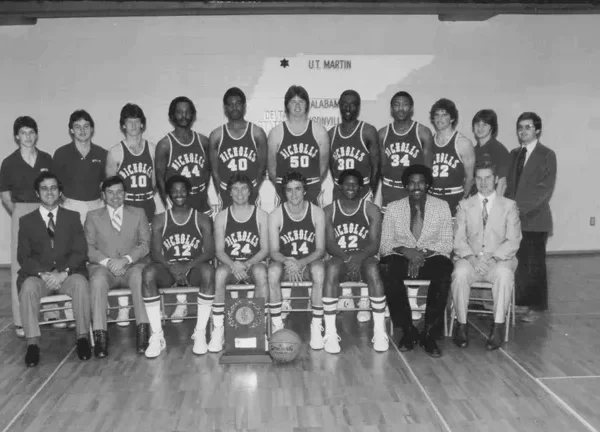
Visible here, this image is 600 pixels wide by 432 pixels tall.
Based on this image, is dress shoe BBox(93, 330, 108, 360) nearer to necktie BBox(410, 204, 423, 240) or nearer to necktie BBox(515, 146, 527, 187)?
necktie BBox(410, 204, 423, 240)

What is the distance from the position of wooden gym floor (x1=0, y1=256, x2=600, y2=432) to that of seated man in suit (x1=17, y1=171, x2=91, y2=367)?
308 millimetres

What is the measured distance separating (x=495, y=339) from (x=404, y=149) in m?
1.68

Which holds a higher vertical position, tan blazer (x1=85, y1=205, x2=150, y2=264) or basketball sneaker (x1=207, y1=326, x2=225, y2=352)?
tan blazer (x1=85, y1=205, x2=150, y2=264)

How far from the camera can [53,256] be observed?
4.53m

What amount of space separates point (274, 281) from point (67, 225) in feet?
5.18

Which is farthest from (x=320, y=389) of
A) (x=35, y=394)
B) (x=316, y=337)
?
(x=35, y=394)

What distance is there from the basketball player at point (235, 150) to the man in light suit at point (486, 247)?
1707 millimetres

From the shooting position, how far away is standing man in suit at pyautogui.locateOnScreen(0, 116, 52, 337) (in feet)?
16.0

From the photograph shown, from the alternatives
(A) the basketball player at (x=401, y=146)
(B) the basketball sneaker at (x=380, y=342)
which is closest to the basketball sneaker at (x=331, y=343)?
(B) the basketball sneaker at (x=380, y=342)

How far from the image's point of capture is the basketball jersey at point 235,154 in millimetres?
5164

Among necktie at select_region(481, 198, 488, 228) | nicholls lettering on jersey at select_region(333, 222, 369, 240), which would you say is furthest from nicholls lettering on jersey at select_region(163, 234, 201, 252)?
necktie at select_region(481, 198, 488, 228)

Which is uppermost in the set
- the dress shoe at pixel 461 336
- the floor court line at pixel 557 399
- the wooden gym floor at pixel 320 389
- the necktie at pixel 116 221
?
the necktie at pixel 116 221

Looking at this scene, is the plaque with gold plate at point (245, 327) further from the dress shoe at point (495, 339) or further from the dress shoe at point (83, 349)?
the dress shoe at point (495, 339)

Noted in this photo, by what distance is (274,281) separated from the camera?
4508 millimetres
